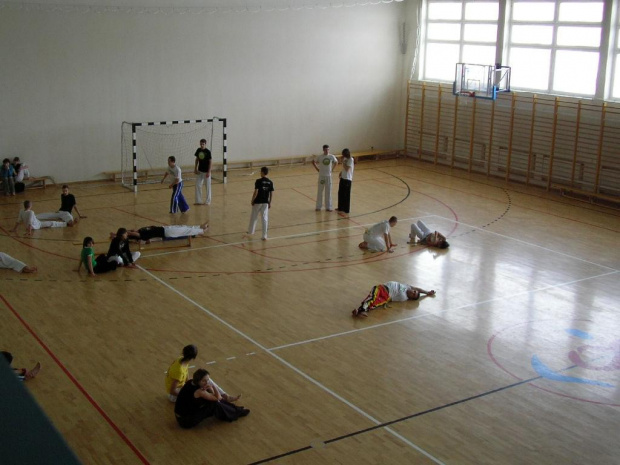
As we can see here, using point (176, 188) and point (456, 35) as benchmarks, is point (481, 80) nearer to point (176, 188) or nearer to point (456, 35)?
point (456, 35)

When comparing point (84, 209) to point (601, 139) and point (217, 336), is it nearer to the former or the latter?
point (217, 336)

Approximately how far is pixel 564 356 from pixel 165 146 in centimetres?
1590

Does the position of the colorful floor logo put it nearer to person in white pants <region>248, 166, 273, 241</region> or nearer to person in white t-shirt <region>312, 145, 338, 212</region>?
person in white pants <region>248, 166, 273, 241</region>

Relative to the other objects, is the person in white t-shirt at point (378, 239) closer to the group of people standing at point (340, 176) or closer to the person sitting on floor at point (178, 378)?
the group of people standing at point (340, 176)

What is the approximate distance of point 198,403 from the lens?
9.03 meters

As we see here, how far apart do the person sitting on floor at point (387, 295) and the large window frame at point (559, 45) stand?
11.6m

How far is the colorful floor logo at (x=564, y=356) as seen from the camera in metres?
10.3

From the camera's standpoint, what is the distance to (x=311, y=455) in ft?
28.0

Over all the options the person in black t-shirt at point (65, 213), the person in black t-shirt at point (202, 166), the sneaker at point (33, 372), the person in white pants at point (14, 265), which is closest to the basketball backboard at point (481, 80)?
the person in black t-shirt at point (202, 166)

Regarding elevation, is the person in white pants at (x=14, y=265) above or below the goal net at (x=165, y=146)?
below

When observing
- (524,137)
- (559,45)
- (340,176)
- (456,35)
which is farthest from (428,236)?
(456,35)

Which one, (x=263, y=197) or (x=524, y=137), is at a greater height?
(x=524, y=137)

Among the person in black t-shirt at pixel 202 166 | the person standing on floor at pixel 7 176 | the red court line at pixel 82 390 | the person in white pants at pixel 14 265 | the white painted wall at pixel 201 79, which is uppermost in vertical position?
the white painted wall at pixel 201 79

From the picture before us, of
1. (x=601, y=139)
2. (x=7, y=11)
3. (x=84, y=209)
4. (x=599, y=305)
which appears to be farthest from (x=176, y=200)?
(x=601, y=139)
